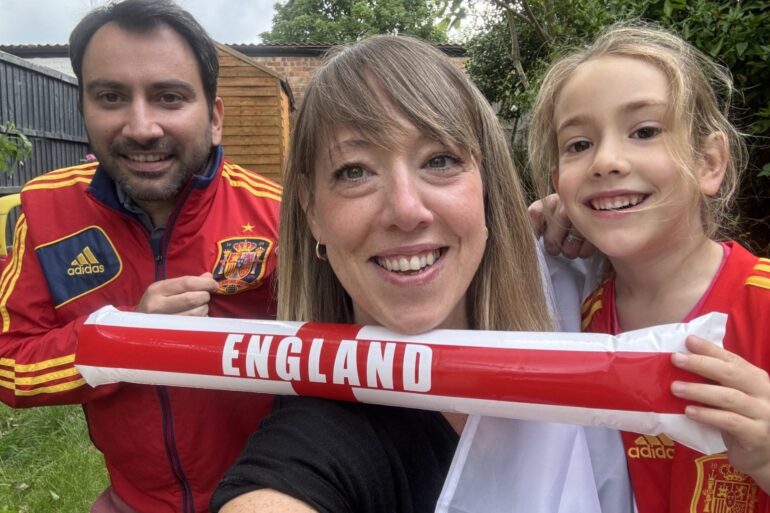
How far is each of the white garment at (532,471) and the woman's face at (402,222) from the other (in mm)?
313

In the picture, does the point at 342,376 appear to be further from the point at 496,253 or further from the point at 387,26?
the point at 387,26

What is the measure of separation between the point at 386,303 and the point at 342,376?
20cm

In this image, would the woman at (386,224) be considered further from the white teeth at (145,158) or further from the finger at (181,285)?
the white teeth at (145,158)

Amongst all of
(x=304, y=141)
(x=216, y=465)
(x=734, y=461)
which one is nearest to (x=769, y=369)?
(x=734, y=461)

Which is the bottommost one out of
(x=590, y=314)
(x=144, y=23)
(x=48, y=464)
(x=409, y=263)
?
(x=48, y=464)

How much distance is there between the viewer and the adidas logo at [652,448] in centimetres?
163

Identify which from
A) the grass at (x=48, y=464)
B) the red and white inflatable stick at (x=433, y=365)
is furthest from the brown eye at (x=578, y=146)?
the grass at (x=48, y=464)

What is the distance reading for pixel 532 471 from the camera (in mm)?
1496

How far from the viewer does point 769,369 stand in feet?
5.04

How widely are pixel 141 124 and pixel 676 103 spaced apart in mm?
1706

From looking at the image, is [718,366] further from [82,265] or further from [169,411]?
[82,265]

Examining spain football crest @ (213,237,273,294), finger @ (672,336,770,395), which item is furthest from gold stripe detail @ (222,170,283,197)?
finger @ (672,336,770,395)

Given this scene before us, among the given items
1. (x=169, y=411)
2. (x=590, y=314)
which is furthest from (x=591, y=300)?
(x=169, y=411)

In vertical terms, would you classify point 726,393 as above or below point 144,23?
below
